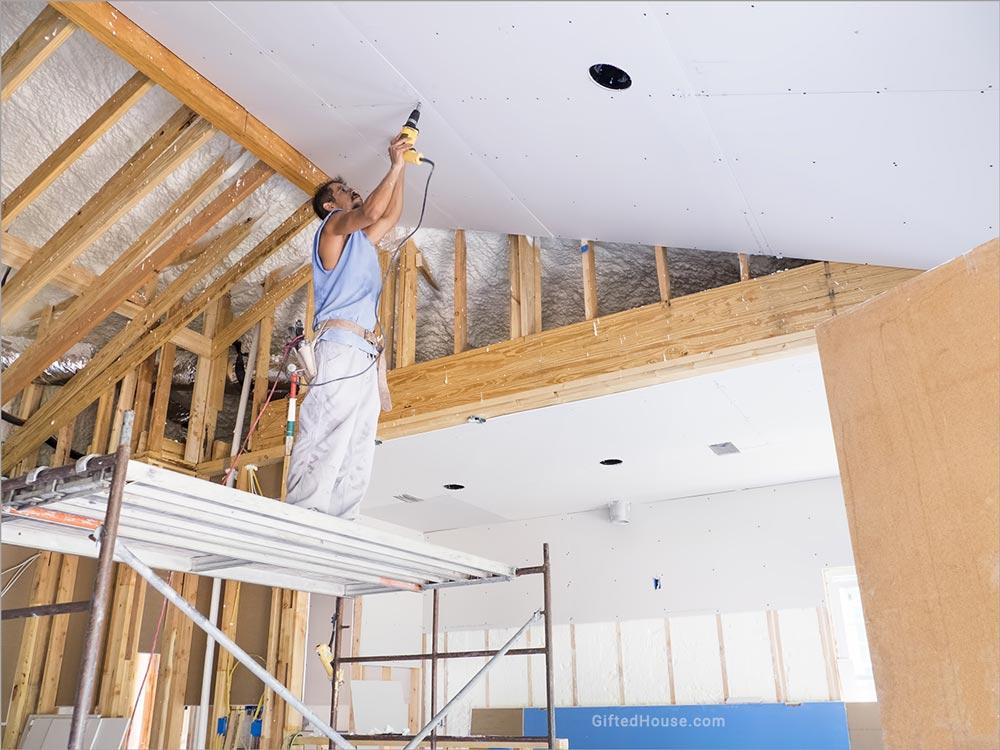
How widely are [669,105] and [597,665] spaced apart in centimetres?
457

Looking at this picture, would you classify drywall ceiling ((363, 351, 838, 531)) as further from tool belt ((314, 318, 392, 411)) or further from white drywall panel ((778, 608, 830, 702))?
tool belt ((314, 318, 392, 411))

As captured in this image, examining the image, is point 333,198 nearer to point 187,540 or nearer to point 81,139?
point 81,139

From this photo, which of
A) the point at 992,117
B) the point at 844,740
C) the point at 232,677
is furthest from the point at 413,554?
the point at 844,740

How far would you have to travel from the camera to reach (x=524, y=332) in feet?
13.1

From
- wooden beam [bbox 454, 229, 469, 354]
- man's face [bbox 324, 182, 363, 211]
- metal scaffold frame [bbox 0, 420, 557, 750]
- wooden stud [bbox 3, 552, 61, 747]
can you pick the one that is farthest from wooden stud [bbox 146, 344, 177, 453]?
man's face [bbox 324, 182, 363, 211]

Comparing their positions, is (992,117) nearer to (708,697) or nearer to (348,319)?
(348,319)

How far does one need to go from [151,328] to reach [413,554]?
9.08 feet

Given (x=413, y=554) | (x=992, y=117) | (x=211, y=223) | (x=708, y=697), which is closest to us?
(x=992, y=117)

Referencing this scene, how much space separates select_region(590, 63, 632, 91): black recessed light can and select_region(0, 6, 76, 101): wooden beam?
1.92 m

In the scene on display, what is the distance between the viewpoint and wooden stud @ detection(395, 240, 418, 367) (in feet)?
14.4

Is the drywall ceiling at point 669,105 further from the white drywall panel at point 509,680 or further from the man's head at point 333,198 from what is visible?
the white drywall panel at point 509,680

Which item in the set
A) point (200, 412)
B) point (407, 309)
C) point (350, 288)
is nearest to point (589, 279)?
point (407, 309)

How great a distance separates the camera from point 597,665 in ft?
19.3

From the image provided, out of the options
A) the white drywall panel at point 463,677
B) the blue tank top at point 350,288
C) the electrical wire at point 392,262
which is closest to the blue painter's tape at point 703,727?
the white drywall panel at point 463,677
